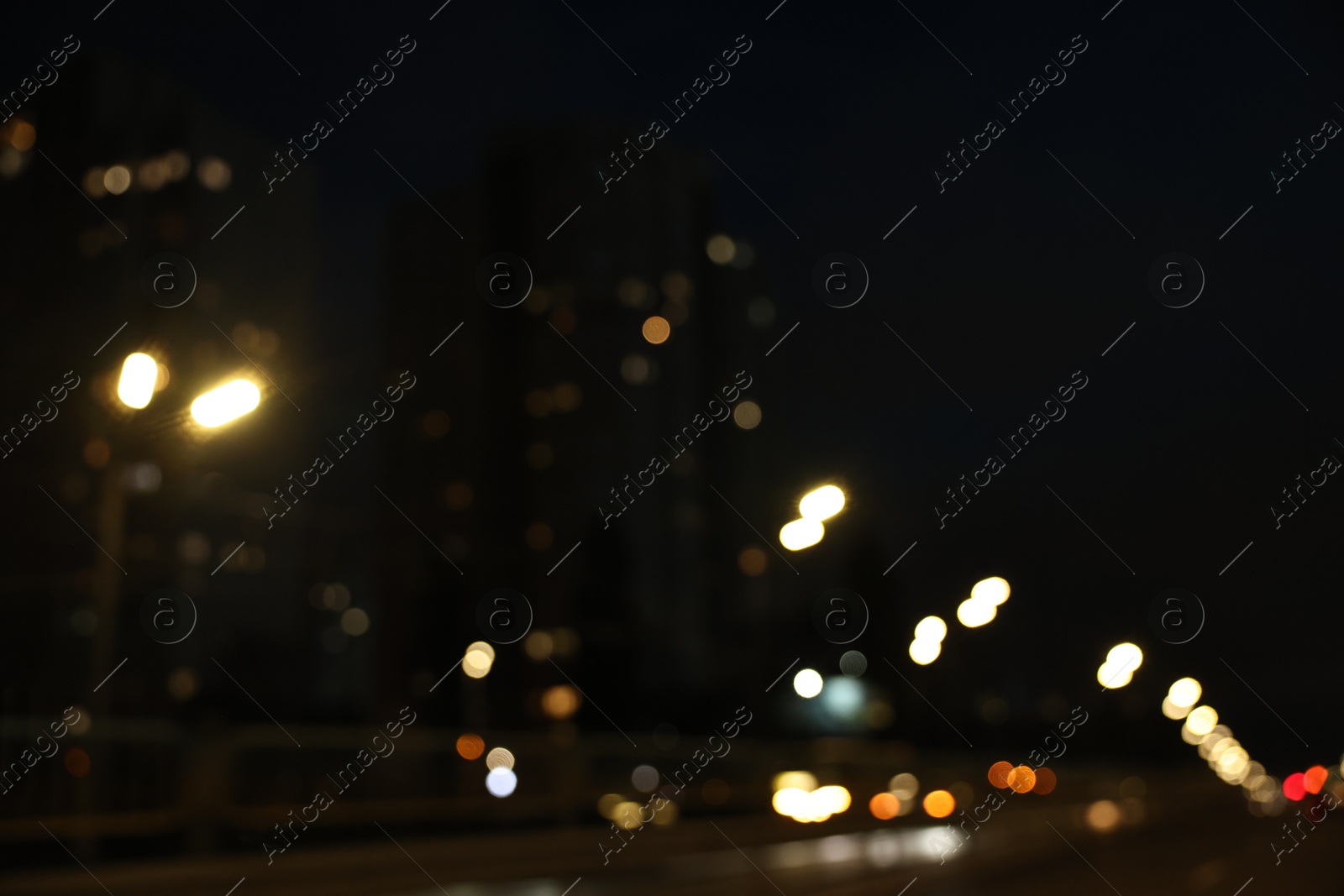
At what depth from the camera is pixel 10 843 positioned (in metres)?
11.4

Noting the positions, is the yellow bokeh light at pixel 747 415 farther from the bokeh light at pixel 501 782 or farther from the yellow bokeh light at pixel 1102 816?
the bokeh light at pixel 501 782

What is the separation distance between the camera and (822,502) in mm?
12312

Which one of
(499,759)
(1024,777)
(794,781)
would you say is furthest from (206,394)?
(1024,777)

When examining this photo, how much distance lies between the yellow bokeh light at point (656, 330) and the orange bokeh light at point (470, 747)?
6399 centimetres

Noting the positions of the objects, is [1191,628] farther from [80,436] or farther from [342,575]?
[342,575]

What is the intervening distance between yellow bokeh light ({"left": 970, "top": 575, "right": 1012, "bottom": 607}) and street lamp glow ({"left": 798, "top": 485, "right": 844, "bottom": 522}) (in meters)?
5.76

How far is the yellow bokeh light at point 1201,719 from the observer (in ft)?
143

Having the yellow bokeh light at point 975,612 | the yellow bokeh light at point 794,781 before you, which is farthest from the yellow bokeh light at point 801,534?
the yellow bokeh light at point 794,781

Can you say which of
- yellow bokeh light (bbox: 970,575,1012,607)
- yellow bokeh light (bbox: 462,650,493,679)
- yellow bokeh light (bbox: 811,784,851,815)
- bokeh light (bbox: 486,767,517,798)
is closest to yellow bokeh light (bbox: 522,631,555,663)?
yellow bokeh light (bbox: 462,650,493,679)

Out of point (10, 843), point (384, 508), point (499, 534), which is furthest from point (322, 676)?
point (10, 843)

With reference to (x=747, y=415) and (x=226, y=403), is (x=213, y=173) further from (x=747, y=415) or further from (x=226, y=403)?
(x=747, y=415)

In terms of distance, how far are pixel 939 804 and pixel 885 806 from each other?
4911 mm

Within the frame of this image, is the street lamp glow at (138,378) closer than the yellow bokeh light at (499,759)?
Yes

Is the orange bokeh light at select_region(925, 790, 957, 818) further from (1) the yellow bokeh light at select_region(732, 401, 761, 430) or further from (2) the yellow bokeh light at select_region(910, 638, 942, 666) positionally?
(1) the yellow bokeh light at select_region(732, 401, 761, 430)
